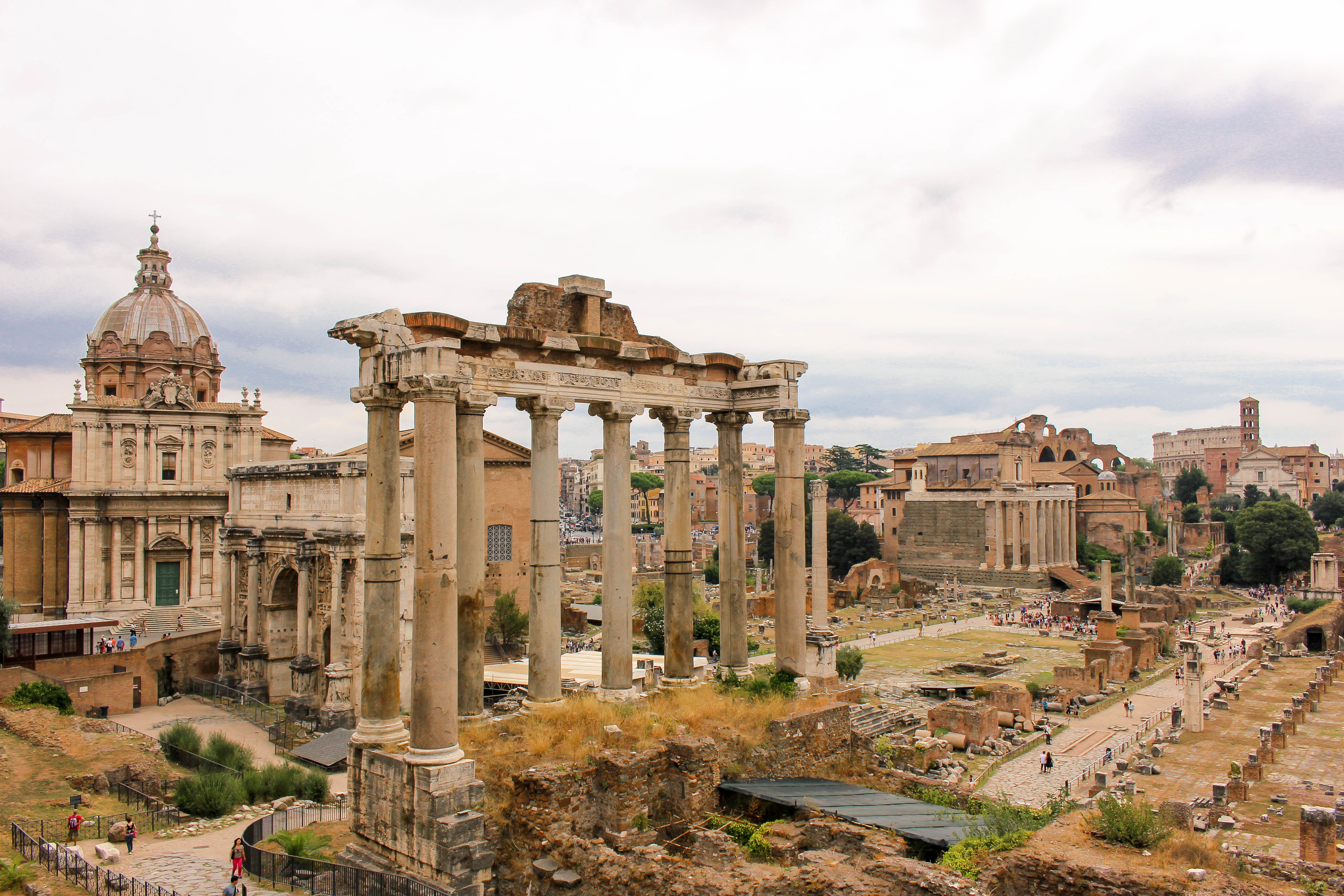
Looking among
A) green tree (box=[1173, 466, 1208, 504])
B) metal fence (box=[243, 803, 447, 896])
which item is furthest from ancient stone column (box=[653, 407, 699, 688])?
green tree (box=[1173, 466, 1208, 504])

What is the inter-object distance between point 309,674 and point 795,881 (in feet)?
84.3

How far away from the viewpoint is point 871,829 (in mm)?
10758

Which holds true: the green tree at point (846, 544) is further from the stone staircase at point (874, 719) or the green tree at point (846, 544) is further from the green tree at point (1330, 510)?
the green tree at point (1330, 510)

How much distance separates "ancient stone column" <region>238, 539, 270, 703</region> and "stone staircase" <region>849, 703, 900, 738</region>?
21.4 meters

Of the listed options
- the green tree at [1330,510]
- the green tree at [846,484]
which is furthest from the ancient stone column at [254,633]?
the green tree at [1330,510]

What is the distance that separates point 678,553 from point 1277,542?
73750 millimetres

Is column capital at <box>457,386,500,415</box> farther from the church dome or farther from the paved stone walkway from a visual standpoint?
the church dome

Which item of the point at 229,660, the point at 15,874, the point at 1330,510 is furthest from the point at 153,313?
the point at 1330,510

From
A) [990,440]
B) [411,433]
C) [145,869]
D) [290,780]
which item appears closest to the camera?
[145,869]

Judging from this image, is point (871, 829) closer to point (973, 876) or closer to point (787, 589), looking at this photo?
point (973, 876)

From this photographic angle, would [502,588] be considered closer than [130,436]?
No

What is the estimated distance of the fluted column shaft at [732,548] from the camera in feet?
54.3

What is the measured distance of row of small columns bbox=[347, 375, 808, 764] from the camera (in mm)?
10875

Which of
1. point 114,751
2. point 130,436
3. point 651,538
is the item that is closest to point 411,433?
point 130,436
